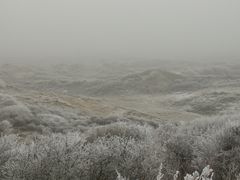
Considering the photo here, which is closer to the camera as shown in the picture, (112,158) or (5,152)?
(5,152)

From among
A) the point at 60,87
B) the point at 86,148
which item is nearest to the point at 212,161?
the point at 86,148

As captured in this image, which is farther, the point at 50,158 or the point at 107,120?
the point at 107,120

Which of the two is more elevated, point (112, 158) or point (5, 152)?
point (5, 152)

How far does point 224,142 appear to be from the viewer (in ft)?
26.3

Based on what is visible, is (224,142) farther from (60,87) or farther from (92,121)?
(60,87)

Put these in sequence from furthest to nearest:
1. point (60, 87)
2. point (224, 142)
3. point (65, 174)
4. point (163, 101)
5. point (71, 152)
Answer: point (60, 87)
point (163, 101)
point (224, 142)
point (71, 152)
point (65, 174)

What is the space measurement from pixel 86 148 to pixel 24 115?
38.7 ft

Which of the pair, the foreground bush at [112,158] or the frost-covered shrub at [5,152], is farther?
the frost-covered shrub at [5,152]

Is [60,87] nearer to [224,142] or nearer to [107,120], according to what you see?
[107,120]

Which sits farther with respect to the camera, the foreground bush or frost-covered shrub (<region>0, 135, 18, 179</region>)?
frost-covered shrub (<region>0, 135, 18, 179</region>)

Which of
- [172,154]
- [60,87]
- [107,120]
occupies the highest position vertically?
[172,154]

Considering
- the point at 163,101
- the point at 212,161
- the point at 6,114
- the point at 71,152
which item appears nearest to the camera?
the point at 71,152

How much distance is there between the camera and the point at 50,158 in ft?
21.4

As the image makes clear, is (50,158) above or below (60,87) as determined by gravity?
above
